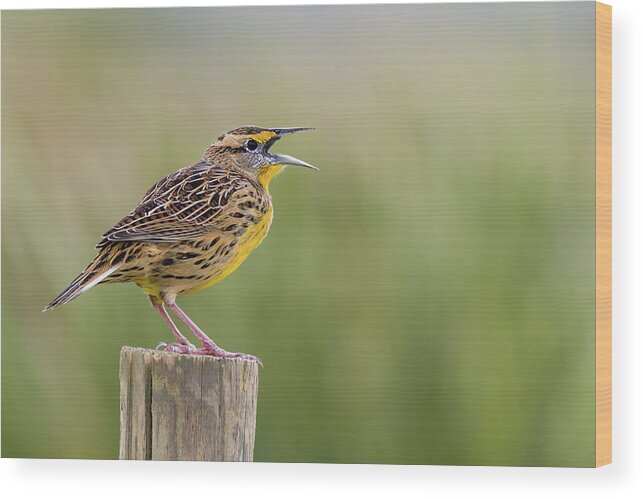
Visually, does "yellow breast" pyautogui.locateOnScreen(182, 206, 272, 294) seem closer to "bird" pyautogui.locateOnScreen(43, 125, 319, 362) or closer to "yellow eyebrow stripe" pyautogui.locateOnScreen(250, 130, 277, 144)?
"bird" pyautogui.locateOnScreen(43, 125, 319, 362)

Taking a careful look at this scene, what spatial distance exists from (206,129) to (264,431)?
135cm

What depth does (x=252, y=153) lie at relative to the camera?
441 centimetres

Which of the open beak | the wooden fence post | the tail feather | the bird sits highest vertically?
the open beak

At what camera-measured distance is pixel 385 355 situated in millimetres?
4402

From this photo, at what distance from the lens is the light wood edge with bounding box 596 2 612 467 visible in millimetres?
4293

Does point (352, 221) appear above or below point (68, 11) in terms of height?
below

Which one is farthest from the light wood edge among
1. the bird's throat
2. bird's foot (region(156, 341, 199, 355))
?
bird's foot (region(156, 341, 199, 355))

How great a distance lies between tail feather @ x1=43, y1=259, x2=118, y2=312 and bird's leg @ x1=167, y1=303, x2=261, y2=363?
316 mm

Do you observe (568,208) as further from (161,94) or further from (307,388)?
(161,94)

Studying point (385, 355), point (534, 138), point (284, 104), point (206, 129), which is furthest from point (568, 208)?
point (206, 129)

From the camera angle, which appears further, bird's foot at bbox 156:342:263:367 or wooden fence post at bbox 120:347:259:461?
bird's foot at bbox 156:342:263:367

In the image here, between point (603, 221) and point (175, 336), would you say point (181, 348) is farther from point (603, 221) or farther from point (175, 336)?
point (603, 221)

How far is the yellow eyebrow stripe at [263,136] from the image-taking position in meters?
4.41

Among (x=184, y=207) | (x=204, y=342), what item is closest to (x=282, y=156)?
(x=184, y=207)
